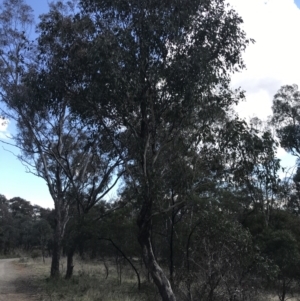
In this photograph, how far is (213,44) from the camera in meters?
12.8

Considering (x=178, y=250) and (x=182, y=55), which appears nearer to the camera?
(x=182, y=55)

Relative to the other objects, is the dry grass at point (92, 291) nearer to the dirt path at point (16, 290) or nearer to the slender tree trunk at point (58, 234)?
the dirt path at point (16, 290)

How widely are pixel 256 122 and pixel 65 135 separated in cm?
1492

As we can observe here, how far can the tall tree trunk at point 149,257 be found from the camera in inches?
500

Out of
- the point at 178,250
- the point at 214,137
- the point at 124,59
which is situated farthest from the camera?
the point at 178,250

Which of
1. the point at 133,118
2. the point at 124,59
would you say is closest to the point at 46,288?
the point at 133,118

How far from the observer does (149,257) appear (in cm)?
1307

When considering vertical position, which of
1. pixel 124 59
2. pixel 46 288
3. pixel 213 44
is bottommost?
pixel 46 288

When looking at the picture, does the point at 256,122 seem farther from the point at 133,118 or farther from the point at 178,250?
the point at 133,118

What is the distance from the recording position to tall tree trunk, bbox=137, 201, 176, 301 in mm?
12711

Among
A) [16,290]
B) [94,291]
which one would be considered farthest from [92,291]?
[16,290]

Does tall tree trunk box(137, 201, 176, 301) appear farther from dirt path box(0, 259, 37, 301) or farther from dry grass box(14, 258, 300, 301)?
dirt path box(0, 259, 37, 301)

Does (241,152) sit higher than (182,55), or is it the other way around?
(182,55)

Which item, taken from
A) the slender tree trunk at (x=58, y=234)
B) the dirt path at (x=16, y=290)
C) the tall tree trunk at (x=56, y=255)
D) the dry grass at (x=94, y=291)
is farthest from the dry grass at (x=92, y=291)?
the slender tree trunk at (x=58, y=234)
